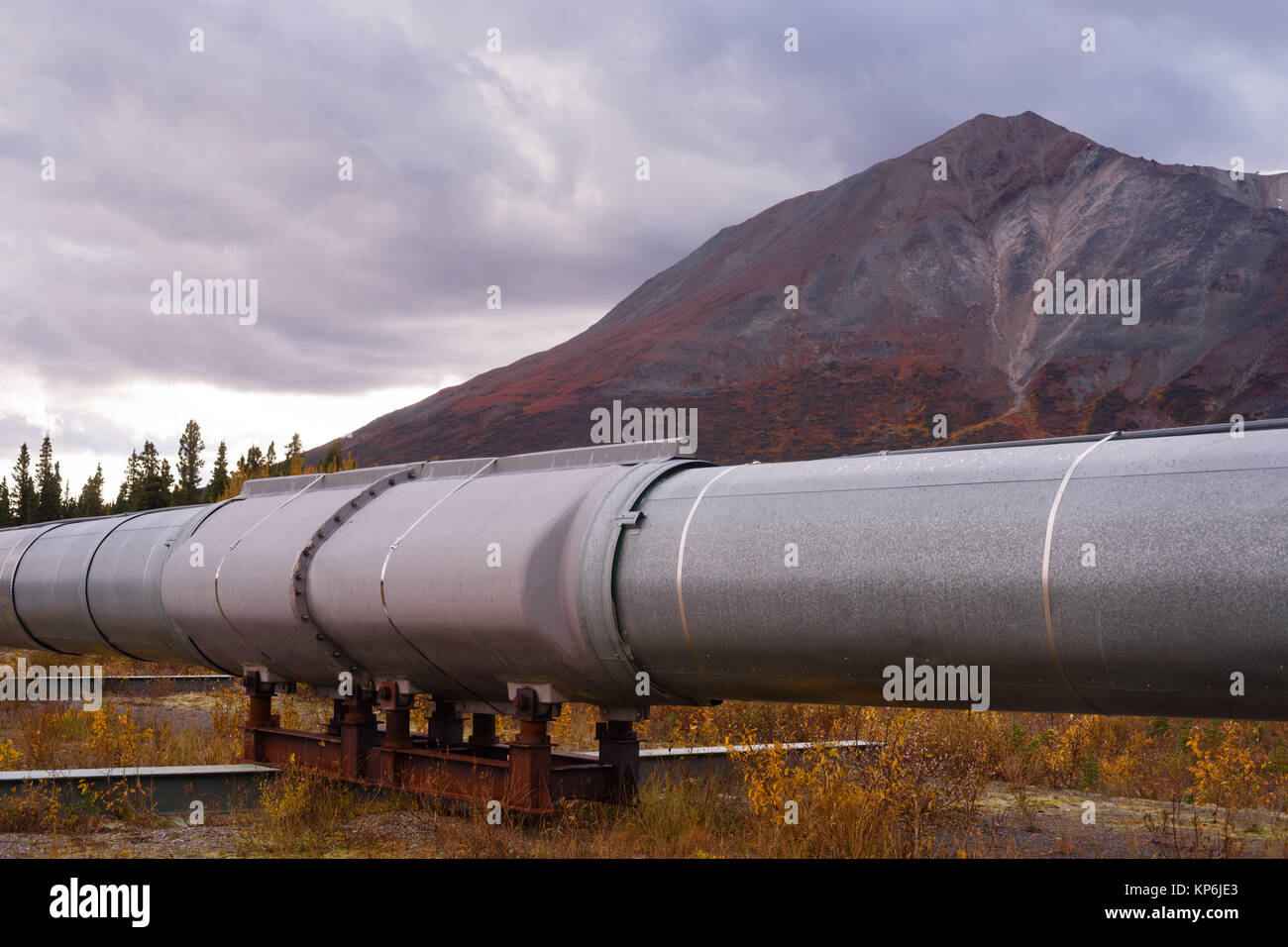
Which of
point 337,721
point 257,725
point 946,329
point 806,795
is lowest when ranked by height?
point 806,795

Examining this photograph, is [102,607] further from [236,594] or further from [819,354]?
[819,354]

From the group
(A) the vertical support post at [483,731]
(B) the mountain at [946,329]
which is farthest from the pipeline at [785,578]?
(B) the mountain at [946,329]

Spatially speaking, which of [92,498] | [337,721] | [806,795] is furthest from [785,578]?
[92,498]

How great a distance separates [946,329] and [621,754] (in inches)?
4741

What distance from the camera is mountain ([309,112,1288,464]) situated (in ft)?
334

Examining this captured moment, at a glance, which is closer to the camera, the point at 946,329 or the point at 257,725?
the point at 257,725

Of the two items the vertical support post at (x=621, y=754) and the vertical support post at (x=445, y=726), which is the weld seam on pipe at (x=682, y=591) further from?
the vertical support post at (x=445, y=726)

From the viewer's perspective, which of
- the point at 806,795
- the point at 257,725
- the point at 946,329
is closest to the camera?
the point at 806,795

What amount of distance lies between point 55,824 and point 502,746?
11.1ft

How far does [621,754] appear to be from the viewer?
880 centimetres

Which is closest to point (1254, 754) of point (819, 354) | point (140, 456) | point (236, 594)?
point (236, 594)

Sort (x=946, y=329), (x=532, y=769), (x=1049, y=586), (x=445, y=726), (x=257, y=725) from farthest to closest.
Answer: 1. (x=946, y=329)
2. (x=257, y=725)
3. (x=445, y=726)
4. (x=532, y=769)
5. (x=1049, y=586)

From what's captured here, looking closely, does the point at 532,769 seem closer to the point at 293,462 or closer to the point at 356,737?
the point at 356,737

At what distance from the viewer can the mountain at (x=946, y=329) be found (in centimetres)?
10181
